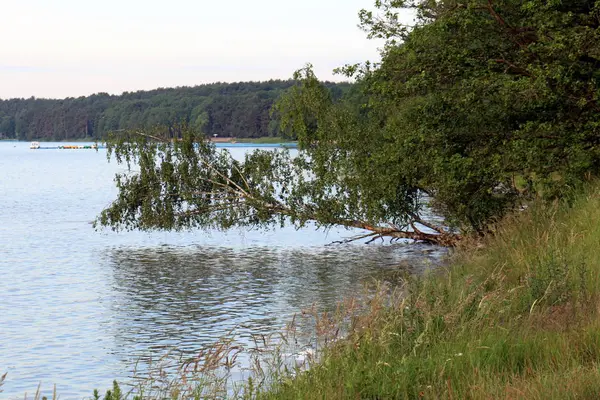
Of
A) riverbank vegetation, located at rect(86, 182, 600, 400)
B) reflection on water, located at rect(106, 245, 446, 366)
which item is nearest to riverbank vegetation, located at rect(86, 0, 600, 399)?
riverbank vegetation, located at rect(86, 182, 600, 400)

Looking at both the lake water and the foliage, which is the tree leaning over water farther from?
the lake water

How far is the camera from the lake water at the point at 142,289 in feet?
48.1

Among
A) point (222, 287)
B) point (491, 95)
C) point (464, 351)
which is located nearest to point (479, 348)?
point (464, 351)

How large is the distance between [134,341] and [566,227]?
797 centimetres

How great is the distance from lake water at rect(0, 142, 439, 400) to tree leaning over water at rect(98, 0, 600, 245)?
2210 millimetres

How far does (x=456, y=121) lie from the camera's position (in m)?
20.7

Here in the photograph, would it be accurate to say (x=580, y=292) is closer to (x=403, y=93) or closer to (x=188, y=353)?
(x=188, y=353)

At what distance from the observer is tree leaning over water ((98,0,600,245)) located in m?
18.6

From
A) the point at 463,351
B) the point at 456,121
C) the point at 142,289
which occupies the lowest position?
the point at 142,289

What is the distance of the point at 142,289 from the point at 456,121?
29.4ft

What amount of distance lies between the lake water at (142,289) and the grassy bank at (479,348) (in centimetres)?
493

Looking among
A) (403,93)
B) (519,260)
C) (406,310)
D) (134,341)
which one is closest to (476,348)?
(406,310)

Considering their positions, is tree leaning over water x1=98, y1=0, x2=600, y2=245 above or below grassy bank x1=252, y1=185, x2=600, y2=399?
above

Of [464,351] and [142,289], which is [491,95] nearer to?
[142,289]
